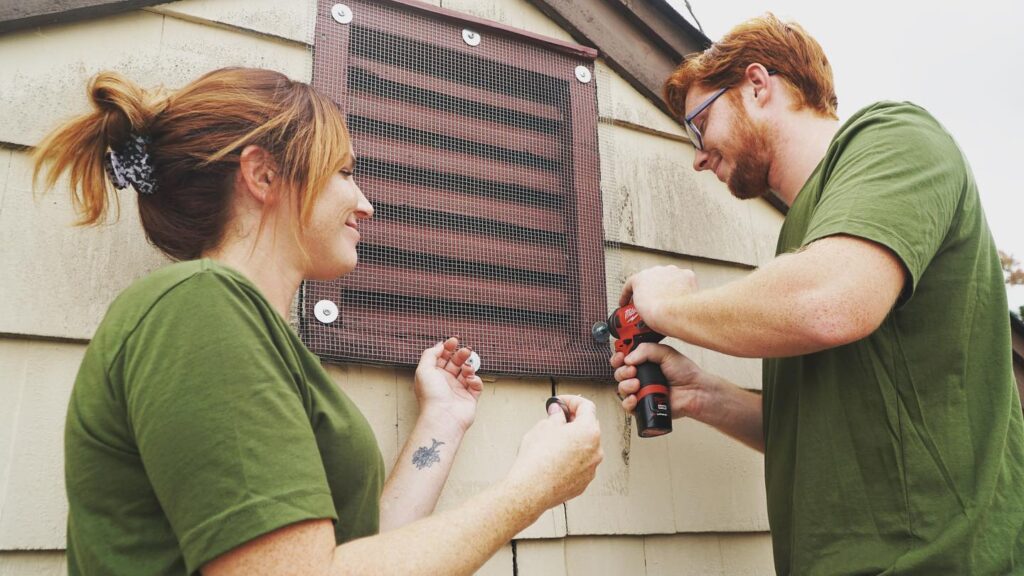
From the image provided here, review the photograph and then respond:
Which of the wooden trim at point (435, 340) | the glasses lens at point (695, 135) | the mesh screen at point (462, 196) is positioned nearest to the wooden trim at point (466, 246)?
the mesh screen at point (462, 196)

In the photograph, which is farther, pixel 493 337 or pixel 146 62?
pixel 493 337

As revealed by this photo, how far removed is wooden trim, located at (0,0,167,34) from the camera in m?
1.50

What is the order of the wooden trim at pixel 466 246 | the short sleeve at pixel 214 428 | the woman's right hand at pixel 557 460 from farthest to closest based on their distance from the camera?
the wooden trim at pixel 466 246 → the woman's right hand at pixel 557 460 → the short sleeve at pixel 214 428

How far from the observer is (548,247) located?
6.36 feet

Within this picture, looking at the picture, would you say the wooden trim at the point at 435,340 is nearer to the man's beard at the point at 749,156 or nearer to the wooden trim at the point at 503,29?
the man's beard at the point at 749,156

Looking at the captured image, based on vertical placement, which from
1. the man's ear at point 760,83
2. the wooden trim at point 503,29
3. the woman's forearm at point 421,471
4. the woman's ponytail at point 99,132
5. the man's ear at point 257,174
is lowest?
the woman's forearm at point 421,471

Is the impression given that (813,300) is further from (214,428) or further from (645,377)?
(214,428)

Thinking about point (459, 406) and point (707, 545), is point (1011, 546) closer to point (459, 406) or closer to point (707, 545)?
point (707, 545)

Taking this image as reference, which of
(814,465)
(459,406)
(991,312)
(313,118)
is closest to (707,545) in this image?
(814,465)

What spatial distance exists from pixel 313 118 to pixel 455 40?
0.76 meters

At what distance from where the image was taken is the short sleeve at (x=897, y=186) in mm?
1272

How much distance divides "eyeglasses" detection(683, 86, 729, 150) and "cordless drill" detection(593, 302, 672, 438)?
538 mm

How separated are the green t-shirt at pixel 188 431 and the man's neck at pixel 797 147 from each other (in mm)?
1331

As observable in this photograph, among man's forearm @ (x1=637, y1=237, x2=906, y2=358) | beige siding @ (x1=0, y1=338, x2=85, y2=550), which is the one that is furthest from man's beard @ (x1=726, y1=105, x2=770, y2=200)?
beige siding @ (x1=0, y1=338, x2=85, y2=550)
